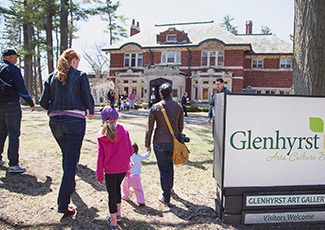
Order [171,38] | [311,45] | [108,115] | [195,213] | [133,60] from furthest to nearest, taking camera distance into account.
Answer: [133,60] < [171,38] < [311,45] < [195,213] < [108,115]

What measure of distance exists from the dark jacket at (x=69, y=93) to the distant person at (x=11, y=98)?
107cm

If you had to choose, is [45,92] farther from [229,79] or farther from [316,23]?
[229,79]

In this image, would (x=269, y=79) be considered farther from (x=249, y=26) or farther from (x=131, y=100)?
(x=131, y=100)

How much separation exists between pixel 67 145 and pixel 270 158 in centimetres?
271

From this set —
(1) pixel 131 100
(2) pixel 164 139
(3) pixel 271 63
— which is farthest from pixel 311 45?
(3) pixel 271 63

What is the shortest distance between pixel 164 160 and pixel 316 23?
3.55 m

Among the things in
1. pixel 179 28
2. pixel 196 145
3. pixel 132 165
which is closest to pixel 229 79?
pixel 179 28

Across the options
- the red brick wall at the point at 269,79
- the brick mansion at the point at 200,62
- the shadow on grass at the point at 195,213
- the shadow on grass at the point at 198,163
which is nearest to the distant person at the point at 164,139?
the shadow on grass at the point at 195,213

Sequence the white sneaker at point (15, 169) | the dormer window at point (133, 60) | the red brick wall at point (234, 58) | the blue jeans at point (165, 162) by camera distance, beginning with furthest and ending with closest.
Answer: the dormer window at point (133, 60), the red brick wall at point (234, 58), the white sneaker at point (15, 169), the blue jeans at point (165, 162)

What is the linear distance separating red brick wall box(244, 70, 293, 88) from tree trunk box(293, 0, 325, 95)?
25.7 m

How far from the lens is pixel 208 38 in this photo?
2717 centimetres

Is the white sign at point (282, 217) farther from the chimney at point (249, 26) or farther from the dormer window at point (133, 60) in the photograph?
the chimney at point (249, 26)

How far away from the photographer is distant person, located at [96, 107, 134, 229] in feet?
10.2

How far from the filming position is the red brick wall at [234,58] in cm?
2708
